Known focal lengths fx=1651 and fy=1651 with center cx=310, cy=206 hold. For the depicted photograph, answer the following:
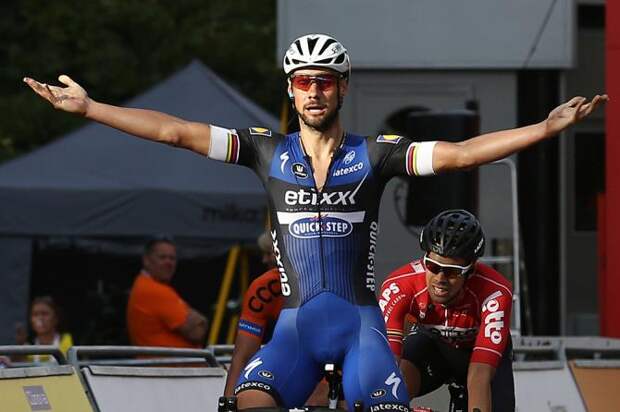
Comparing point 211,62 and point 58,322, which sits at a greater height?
point 211,62

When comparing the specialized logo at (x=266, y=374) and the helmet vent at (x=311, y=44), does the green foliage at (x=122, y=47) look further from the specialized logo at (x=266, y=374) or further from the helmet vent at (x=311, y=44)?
the specialized logo at (x=266, y=374)

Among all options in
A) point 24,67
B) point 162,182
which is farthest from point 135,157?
point 24,67

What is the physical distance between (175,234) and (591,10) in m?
4.82

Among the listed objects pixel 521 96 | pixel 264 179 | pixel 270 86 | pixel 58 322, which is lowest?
pixel 58 322

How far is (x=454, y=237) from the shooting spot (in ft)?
24.7

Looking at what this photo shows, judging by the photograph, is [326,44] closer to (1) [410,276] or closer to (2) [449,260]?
(2) [449,260]

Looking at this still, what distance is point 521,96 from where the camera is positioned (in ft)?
53.5

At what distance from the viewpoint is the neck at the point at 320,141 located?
22.6 feet

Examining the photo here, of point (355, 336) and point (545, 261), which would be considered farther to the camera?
point (545, 261)

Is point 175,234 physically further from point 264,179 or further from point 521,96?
point 264,179

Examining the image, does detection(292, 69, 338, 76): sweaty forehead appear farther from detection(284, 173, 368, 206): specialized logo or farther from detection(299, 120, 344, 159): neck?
detection(284, 173, 368, 206): specialized logo

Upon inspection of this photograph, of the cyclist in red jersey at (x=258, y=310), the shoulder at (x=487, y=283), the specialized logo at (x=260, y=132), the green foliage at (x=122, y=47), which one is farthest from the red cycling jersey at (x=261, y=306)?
the green foliage at (x=122, y=47)

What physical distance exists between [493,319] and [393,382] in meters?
1.10

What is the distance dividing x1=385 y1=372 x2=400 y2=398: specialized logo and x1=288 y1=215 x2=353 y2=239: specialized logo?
0.61 metres
